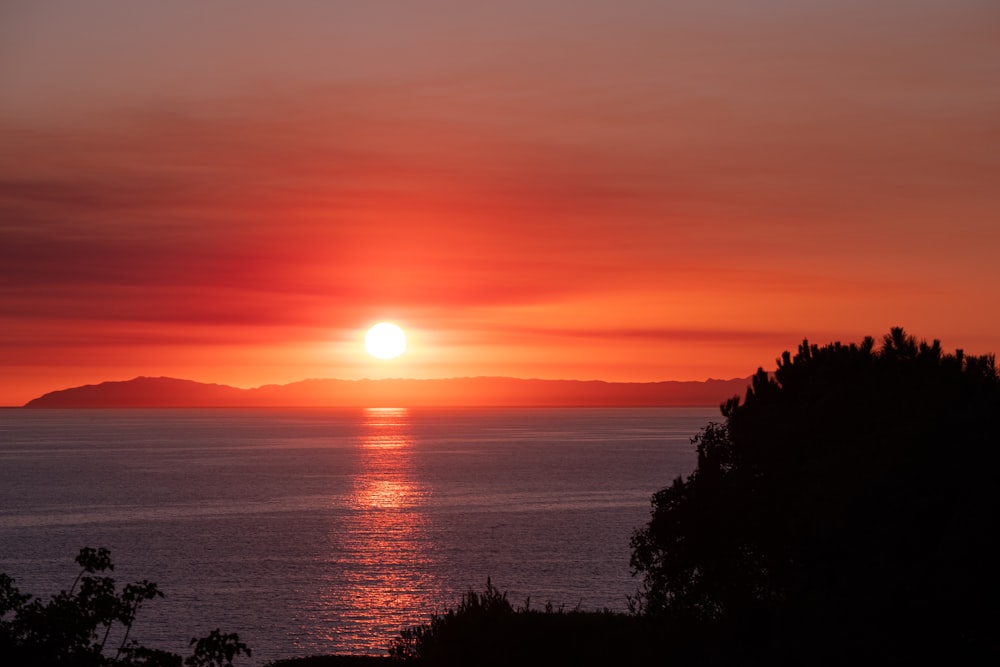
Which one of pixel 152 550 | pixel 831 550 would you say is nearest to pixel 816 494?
pixel 831 550

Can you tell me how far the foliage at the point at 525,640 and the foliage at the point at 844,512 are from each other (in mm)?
2870

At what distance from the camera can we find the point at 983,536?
24578 millimetres

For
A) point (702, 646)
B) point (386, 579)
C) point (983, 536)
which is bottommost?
point (386, 579)

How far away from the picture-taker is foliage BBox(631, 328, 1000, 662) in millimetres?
24797

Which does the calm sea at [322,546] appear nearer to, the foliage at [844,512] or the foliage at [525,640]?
the foliage at [844,512]

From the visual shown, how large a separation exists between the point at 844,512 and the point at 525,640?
9.64 m

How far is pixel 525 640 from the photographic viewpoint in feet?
94.3

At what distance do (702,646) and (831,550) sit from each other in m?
4.72

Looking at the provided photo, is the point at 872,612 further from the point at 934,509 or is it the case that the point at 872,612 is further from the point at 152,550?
the point at 152,550

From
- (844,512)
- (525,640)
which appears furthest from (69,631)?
(844,512)

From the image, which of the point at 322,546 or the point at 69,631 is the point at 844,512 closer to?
the point at 69,631

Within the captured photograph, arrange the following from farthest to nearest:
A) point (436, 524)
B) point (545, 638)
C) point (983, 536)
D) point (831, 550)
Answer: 1. point (436, 524)
2. point (545, 638)
3. point (831, 550)
4. point (983, 536)

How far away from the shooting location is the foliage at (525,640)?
2836cm

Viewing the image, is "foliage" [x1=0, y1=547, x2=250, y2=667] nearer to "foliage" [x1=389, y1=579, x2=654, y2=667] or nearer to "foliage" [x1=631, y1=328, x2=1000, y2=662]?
"foliage" [x1=389, y1=579, x2=654, y2=667]
